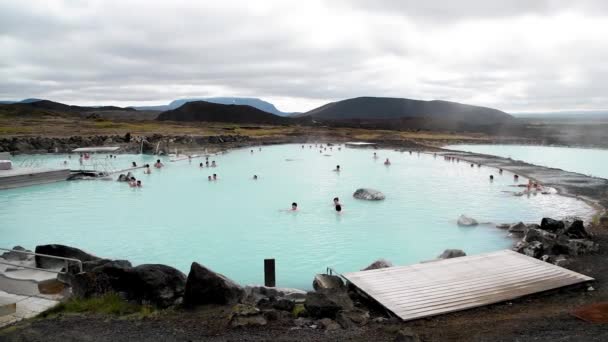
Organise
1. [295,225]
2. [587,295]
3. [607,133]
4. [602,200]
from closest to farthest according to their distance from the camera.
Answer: [587,295] → [295,225] → [602,200] → [607,133]

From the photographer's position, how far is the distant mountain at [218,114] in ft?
370

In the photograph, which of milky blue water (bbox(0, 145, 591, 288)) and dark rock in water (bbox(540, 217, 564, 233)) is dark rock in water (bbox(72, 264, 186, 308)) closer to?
milky blue water (bbox(0, 145, 591, 288))

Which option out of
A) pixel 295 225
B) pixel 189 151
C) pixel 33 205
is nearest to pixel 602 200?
pixel 295 225

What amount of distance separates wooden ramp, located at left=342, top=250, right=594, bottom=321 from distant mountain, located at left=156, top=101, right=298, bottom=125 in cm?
Result: 10149

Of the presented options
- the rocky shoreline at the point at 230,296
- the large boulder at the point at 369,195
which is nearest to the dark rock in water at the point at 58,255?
the rocky shoreline at the point at 230,296

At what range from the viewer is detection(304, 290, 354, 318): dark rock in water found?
623cm

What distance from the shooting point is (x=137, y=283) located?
698cm

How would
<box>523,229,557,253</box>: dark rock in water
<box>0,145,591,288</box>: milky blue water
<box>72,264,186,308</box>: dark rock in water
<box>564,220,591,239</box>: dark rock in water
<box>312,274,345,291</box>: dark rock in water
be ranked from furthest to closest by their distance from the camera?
<box>0,145,591,288</box>: milky blue water
<box>564,220,591,239</box>: dark rock in water
<box>523,229,557,253</box>: dark rock in water
<box>312,274,345,291</box>: dark rock in water
<box>72,264,186,308</box>: dark rock in water

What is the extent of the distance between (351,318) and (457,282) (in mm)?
2190

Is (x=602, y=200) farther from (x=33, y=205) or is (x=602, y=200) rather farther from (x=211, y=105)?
(x=211, y=105)

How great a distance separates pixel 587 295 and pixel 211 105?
12227 centimetres

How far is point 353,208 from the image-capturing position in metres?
18.1

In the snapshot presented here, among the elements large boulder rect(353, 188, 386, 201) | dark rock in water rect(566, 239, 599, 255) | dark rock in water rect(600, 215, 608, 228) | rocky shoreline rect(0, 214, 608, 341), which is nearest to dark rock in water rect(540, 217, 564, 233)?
dark rock in water rect(566, 239, 599, 255)

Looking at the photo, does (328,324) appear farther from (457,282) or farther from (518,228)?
(518,228)
